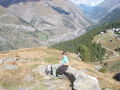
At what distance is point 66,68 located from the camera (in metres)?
35.0

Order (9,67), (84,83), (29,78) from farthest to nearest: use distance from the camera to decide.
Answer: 1. (9,67)
2. (29,78)
3. (84,83)

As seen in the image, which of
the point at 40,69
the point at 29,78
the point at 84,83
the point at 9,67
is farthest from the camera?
the point at 9,67

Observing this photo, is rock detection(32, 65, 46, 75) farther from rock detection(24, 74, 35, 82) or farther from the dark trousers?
the dark trousers

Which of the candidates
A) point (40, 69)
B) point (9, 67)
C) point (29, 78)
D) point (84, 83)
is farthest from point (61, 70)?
point (9, 67)

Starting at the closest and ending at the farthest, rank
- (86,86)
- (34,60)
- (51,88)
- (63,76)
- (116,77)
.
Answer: (86,86)
(51,88)
(63,76)
(34,60)
(116,77)

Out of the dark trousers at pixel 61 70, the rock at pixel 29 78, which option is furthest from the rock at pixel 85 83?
the rock at pixel 29 78

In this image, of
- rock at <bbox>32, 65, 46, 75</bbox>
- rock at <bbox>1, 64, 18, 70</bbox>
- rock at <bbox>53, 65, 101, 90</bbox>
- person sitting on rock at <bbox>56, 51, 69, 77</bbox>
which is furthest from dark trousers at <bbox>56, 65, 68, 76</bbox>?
rock at <bbox>1, 64, 18, 70</bbox>

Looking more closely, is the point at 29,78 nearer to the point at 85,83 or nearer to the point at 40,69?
the point at 40,69

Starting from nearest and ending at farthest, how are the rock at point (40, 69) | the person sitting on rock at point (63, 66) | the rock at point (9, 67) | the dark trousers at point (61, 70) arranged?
the person sitting on rock at point (63, 66)
the dark trousers at point (61, 70)
the rock at point (40, 69)
the rock at point (9, 67)

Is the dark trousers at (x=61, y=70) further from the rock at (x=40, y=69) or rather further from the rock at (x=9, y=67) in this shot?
the rock at (x=9, y=67)

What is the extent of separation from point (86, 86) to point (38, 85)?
21.0ft

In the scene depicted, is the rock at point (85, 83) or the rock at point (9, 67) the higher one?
the rock at point (9, 67)

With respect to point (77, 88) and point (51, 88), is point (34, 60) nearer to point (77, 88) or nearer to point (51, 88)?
point (51, 88)

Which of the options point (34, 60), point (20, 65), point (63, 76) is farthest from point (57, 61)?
point (63, 76)
